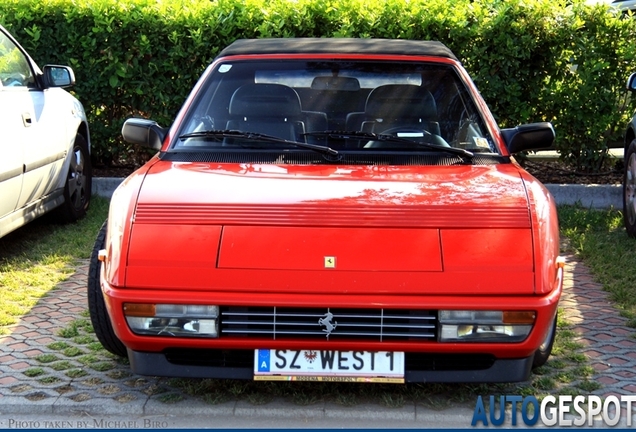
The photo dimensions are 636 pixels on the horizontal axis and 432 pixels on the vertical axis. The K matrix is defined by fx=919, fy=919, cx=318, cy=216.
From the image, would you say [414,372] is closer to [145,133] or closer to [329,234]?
[329,234]

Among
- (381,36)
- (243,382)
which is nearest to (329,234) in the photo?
(243,382)

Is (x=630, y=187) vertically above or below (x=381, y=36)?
below

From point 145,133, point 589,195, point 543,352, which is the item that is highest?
point 145,133

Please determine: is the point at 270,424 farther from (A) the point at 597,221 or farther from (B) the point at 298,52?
(A) the point at 597,221

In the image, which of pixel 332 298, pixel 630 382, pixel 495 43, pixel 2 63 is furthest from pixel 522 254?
pixel 495 43

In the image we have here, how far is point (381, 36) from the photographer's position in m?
9.09

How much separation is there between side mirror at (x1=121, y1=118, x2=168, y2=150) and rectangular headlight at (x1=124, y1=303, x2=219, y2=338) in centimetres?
161

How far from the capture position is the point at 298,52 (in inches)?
214

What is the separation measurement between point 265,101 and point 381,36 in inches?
164

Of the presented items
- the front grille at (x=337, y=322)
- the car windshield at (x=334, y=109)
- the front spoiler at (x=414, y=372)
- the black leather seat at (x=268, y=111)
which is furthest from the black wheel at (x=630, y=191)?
the front grille at (x=337, y=322)

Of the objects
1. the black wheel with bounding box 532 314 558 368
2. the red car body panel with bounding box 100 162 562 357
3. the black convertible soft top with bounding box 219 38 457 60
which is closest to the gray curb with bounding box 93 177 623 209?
the black convertible soft top with bounding box 219 38 457 60

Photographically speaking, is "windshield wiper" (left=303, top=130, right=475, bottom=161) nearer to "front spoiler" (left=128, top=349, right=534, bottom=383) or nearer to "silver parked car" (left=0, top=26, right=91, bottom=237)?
"front spoiler" (left=128, top=349, right=534, bottom=383)

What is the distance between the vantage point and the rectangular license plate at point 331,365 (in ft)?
12.7

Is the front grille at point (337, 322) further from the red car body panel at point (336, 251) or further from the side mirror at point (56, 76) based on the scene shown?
the side mirror at point (56, 76)
